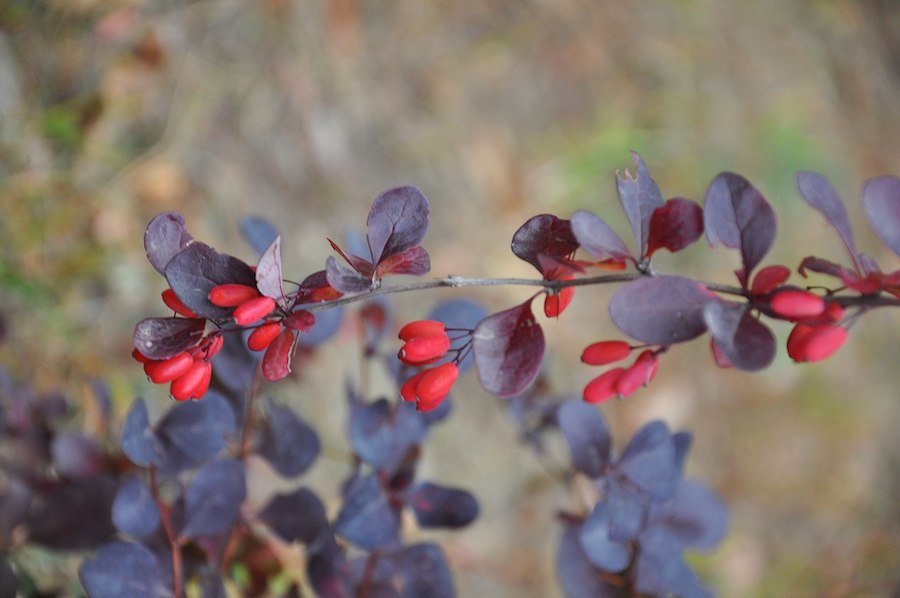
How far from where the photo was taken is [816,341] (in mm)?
472

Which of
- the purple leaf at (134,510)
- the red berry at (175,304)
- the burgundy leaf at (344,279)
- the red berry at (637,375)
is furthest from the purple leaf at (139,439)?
the red berry at (637,375)

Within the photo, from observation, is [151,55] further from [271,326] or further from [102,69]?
[271,326]

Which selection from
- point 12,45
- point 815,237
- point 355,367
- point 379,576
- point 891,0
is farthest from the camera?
point 891,0

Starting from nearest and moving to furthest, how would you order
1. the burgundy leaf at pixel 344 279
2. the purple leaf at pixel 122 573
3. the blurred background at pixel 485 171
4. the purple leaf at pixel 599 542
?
the burgundy leaf at pixel 344 279
the purple leaf at pixel 122 573
the purple leaf at pixel 599 542
the blurred background at pixel 485 171

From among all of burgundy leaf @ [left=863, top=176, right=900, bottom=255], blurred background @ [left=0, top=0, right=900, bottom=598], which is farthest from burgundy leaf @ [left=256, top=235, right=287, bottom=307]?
blurred background @ [left=0, top=0, right=900, bottom=598]

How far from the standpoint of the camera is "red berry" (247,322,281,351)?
0.49m

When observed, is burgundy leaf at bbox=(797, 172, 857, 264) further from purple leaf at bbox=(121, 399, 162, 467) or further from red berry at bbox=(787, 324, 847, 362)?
purple leaf at bbox=(121, 399, 162, 467)

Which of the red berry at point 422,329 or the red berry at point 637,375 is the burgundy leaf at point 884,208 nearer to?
the red berry at point 637,375

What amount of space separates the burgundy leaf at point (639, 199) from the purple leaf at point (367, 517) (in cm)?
31

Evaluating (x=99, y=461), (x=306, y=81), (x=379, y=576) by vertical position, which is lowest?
(x=379, y=576)

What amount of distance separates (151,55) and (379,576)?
116 centimetres

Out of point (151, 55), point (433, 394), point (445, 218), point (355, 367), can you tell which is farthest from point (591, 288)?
point (433, 394)

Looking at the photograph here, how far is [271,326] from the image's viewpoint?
1.62 ft

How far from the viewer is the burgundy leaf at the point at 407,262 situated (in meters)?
0.49
